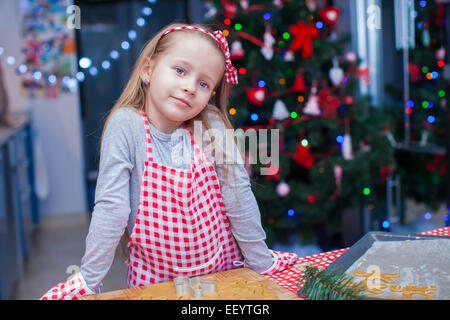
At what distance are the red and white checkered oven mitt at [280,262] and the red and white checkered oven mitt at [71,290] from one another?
301mm

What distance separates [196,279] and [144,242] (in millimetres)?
155

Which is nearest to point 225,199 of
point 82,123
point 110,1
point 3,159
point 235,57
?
point 235,57

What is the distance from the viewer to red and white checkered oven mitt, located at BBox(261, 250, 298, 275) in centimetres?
89

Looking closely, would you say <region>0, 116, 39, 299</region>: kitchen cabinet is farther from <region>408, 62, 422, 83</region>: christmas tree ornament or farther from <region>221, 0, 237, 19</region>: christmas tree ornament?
<region>408, 62, 422, 83</region>: christmas tree ornament

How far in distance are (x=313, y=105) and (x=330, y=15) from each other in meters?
0.46

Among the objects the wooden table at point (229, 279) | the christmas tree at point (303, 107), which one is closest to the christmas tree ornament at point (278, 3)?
the christmas tree at point (303, 107)

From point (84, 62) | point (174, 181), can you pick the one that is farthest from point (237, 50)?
point (174, 181)

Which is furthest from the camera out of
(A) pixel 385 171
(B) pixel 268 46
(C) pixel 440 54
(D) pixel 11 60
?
(D) pixel 11 60

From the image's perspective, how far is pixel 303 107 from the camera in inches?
97.5

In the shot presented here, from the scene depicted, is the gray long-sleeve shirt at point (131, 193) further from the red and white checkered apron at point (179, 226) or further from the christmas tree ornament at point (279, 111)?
the christmas tree ornament at point (279, 111)

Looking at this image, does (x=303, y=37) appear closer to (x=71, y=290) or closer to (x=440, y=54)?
(x=440, y=54)

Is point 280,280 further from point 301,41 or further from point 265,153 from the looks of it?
point 301,41

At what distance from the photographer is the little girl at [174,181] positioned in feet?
2.78

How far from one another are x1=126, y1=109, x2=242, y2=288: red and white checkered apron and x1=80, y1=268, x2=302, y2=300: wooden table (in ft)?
0.19
